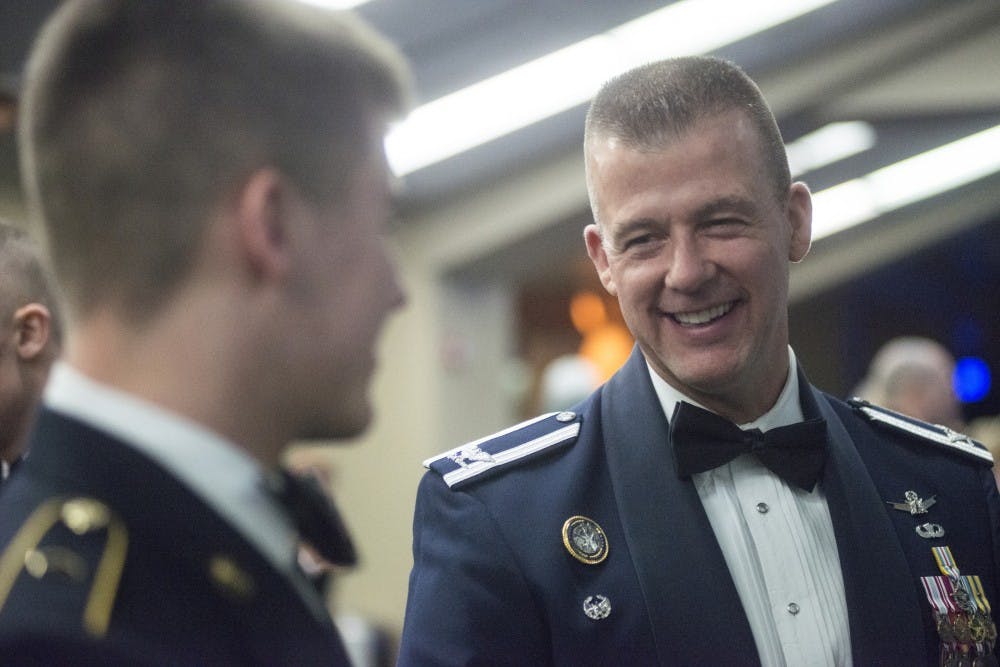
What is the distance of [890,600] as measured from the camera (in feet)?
5.08

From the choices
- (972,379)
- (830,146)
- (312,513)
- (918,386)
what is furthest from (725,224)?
(972,379)

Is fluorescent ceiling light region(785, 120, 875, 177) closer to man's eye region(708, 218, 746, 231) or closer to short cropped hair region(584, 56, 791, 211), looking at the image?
short cropped hair region(584, 56, 791, 211)

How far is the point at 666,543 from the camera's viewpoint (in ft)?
5.08

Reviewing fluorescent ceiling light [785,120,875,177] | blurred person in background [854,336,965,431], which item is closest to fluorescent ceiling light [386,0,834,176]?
blurred person in background [854,336,965,431]

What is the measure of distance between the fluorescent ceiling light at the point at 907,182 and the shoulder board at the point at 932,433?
28.2 feet

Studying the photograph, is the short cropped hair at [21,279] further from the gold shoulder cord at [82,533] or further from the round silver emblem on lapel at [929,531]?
the round silver emblem on lapel at [929,531]

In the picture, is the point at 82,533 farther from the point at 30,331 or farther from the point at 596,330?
the point at 596,330

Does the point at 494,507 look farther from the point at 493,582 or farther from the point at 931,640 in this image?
the point at 931,640

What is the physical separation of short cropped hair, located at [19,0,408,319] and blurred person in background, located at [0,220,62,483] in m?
0.98

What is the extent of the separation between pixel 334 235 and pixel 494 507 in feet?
2.22

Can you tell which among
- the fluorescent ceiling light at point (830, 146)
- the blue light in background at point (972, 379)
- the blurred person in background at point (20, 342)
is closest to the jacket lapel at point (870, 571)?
the blurred person in background at point (20, 342)

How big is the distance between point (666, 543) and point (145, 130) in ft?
2.97

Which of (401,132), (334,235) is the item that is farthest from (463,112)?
(334,235)

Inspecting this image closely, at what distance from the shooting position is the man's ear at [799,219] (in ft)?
5.72
